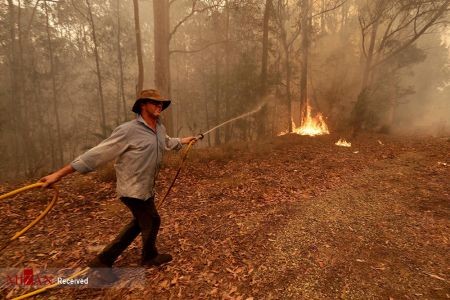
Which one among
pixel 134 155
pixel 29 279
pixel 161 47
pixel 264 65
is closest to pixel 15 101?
pixel 161 47

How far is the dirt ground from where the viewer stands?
152 inches

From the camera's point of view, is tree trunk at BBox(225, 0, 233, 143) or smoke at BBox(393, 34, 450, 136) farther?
smoke at BBox(393, 34, 450, 136)

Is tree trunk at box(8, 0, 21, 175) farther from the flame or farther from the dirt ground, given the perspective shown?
the flame

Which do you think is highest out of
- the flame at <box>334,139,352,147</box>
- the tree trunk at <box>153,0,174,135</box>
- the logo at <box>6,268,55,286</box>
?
the tree trunk at <box>153,0,174,135</box>

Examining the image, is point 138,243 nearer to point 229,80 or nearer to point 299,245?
point 299,245

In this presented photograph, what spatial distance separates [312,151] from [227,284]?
895 cm

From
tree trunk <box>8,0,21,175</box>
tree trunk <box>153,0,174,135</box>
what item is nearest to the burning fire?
tree trunk <box>153,0,174,135</box>

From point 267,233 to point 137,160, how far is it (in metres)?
2.83

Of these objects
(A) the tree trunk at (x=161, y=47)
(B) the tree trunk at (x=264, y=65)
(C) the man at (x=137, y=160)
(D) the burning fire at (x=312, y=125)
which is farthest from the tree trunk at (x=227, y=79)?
(C) the man at (x=137, y=160)

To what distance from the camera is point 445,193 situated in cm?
702

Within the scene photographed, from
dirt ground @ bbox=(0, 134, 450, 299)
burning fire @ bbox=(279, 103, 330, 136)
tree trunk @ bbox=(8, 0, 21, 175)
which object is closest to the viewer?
dirt ground @ bbox=(0, 134, 450, 299)

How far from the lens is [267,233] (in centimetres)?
524

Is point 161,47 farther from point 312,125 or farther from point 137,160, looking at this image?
point 312,125

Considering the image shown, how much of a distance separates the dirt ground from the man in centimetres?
60
